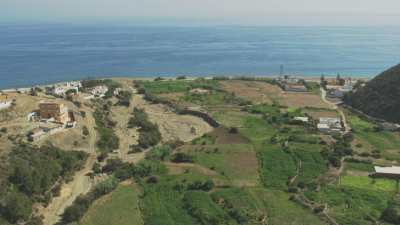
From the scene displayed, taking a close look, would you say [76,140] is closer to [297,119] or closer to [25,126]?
[25,126]

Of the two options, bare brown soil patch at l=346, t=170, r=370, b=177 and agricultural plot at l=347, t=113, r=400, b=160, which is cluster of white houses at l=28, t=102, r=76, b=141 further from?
agricultural plot at l=347, t=113, r=400, b=160

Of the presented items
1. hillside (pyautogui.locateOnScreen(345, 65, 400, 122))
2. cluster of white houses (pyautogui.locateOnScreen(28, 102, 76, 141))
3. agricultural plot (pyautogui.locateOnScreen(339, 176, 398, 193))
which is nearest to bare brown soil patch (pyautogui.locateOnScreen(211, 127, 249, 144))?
agricultural plot (pyautogui.locateOnScreen(339, 176, 398, 193))

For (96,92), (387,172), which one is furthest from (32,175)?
(96,92)

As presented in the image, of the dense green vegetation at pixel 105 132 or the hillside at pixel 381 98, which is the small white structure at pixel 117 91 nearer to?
the dense green vegetation at pixel 105 132

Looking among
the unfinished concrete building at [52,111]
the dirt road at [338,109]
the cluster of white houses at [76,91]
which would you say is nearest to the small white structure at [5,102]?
the unfinished concrete building at [52,111]

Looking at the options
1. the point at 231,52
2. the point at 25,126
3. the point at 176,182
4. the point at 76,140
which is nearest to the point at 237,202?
the point at 176,182

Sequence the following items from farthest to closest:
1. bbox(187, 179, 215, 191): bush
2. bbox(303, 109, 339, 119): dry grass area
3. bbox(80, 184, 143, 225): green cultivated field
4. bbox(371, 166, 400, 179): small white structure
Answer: bbox(303, 109, 339, 119): dry grass area → bbox(371, 166, 400, 179): small white structure → bbox(187, 179, 215, 191): bush → bbox(80, 184, 143, 225): green cultivated field
